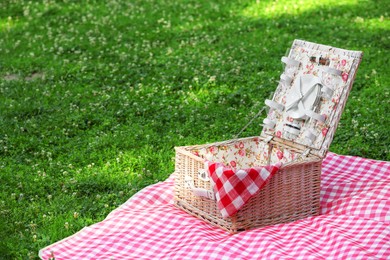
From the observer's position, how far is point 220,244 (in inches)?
220

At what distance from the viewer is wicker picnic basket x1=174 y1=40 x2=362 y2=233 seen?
19.6 ft

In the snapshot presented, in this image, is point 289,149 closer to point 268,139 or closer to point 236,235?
point 268,139

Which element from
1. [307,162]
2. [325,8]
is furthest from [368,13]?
[307,162]

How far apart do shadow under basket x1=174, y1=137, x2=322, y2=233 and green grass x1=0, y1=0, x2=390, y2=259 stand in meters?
0.73

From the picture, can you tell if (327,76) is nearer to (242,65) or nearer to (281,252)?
(281,252)

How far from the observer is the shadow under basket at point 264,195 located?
591 cm

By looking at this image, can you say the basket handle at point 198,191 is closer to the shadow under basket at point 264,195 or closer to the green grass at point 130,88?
the shadow under basket at point 264,195

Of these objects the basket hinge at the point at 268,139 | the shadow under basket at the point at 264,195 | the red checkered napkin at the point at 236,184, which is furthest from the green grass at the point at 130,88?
the red checkered napkin at the point at 236,184

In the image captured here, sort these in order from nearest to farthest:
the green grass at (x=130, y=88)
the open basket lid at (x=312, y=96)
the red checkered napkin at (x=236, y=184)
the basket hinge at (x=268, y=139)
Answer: the red checkered napkin at (x=236, y=184)
the open basket lid at (x=312, y=96)
the basket hinge at (x=268, y=139)
the green grass at (x=130, y=88)

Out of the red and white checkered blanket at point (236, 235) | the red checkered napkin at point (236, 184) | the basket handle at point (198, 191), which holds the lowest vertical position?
the red and white checkered blanket at point (236, 235)

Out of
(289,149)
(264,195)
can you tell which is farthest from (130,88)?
(264,195)

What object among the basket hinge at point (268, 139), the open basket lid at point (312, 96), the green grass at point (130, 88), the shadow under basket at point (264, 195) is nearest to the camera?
the shadow under basket at point (264, 195)

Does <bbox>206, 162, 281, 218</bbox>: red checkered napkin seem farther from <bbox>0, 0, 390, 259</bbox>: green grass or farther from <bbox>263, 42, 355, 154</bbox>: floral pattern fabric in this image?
<bbox>0, 0, 390, 259</bbox>: green grass

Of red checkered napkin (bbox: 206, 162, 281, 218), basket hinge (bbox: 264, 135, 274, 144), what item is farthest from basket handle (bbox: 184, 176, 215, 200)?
basket hinge (bbox: 264, 135, 274, 144)
